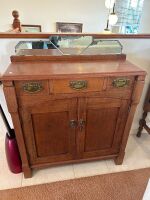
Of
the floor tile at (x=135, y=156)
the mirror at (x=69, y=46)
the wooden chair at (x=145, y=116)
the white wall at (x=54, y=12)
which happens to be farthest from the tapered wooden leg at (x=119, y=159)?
the white wall at (x=54, y=12)

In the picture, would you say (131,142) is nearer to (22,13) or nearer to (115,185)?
(115,185)

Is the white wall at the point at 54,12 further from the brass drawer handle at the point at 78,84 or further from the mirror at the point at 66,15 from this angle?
the brass drawer handle at the point at 78,84

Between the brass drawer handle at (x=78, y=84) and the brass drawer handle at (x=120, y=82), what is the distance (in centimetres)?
20

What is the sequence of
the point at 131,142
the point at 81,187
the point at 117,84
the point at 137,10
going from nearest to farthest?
the point at 117,84 → the point at 81,187 → the point at 131,142 → the point at 137,10

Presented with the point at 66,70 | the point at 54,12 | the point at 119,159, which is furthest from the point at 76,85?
the point at 54,12

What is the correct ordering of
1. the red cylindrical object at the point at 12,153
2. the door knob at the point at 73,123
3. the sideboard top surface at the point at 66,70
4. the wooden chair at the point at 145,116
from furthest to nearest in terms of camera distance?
the wooden chair at the point at 145,116
the red cylindrical object at the point at 12,153
the door knob at the point at 73,123
the sideboard top surface at the point at 66,70

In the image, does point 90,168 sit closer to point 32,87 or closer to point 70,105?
point 70,105

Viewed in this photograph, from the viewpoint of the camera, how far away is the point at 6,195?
4.30ft

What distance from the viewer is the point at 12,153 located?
1362 mm

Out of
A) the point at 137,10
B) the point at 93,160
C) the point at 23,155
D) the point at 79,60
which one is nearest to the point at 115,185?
the point at 93,160

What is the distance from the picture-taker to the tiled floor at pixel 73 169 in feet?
4.67

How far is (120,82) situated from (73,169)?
93 cm

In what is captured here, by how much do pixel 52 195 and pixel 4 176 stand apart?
0.47 m

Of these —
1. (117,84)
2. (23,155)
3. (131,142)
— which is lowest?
(131,142)
